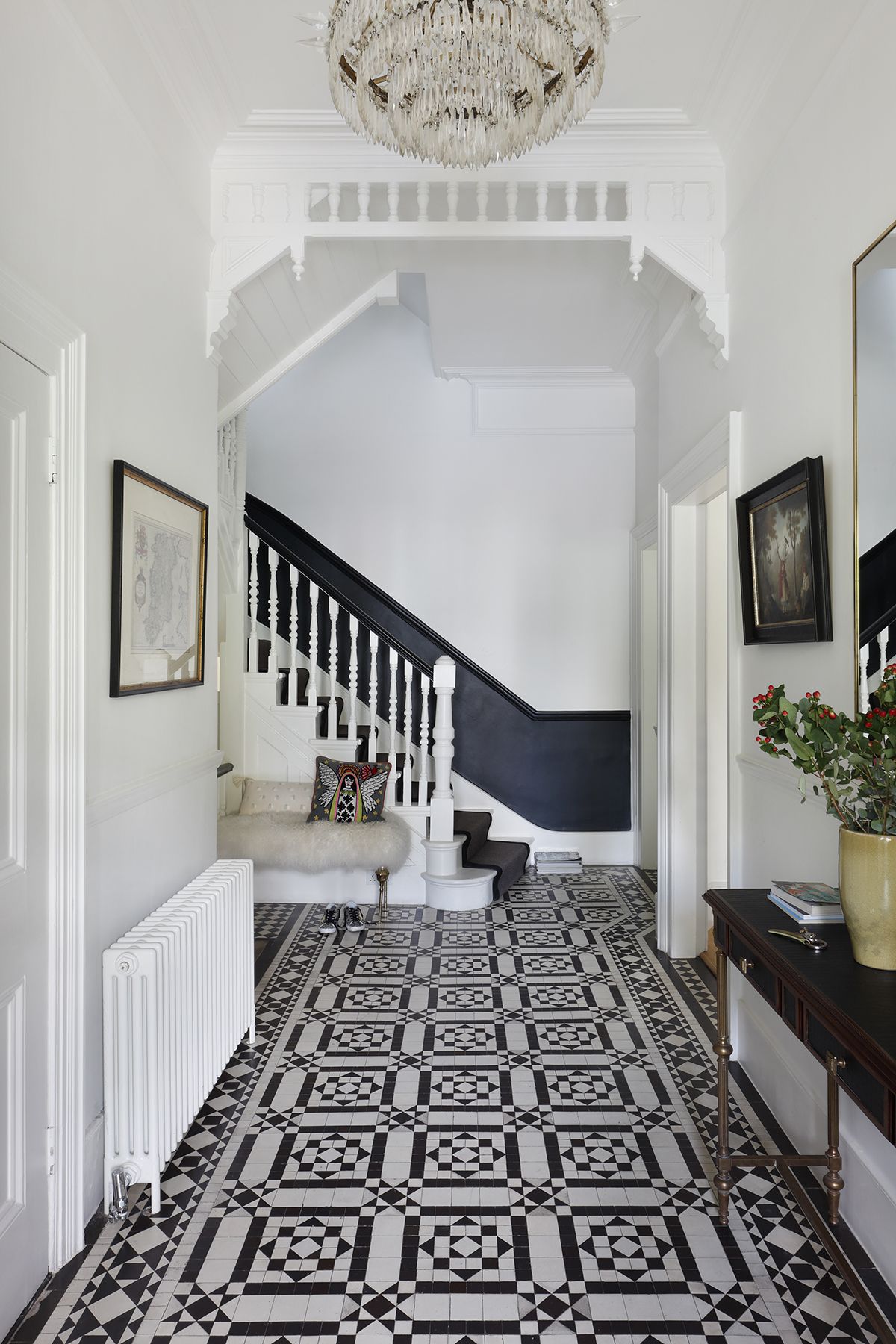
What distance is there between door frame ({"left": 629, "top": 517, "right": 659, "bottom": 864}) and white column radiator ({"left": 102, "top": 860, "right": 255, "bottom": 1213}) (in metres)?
3.66

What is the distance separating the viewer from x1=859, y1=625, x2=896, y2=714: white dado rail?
1.89 m

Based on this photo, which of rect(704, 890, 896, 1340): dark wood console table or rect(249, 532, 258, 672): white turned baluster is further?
rect(249, 532, 258, 672): white turned baluster

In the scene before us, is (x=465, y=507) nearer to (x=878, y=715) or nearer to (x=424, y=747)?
(x=424, y=747)

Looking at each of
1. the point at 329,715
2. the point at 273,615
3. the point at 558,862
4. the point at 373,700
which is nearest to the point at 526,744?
the point at 558,862

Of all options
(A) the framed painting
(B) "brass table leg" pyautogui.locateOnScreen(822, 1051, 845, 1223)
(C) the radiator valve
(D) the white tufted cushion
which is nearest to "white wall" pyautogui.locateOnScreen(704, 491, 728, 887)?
(B) "brass table leg" pyautogui.locateOnScreen(822, 1051, 845, 1223)

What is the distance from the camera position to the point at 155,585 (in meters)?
2.52

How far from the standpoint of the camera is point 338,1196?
7.19 feet

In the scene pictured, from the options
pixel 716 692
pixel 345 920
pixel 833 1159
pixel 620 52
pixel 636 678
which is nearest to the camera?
pixel 833 1159

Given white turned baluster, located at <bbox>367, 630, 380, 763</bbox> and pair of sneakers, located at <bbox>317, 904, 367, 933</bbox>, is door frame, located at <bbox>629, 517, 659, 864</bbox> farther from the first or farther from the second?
pair of sneakers, located at <bbox>317, 904, 367, 933</bbox>

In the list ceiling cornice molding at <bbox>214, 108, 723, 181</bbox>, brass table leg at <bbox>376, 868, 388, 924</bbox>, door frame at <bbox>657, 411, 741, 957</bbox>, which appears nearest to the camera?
ceiling cornice molding at <bbox>214, 108, 723, 181</bbox>

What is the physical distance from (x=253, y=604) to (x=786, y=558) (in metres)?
3.43

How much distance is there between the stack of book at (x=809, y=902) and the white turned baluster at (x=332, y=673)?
10.6 feet

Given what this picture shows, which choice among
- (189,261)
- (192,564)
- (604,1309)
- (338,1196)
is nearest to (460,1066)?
(338,1196)

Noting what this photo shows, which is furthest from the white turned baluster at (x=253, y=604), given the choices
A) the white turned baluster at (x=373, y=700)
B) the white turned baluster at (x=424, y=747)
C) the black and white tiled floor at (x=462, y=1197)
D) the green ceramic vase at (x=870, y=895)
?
the green ceramic vase at (x=870, y=895)
